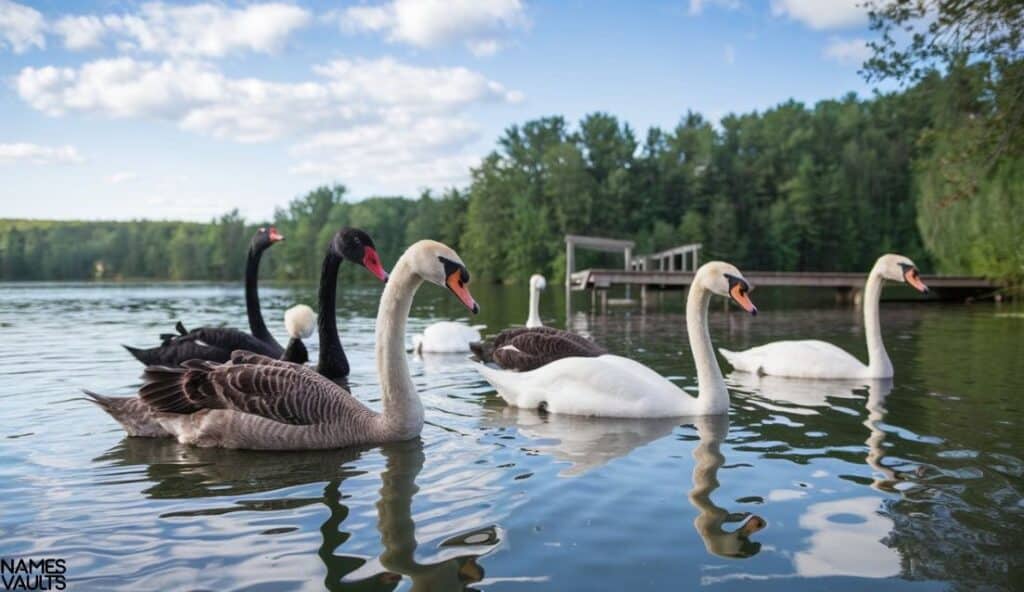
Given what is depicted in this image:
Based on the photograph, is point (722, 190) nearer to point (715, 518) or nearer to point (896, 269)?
point (896, 269)

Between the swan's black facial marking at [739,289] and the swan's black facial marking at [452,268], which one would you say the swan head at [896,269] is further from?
the swan's black facial marking at [452,268]

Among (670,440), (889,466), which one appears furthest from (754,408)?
(889,466)

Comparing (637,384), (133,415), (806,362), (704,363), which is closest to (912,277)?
(806,362)

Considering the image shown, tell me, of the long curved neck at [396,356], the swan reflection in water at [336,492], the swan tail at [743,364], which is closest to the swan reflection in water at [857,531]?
the swan reflection in water at [336,492]

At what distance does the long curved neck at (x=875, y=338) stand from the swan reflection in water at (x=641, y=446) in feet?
12.0

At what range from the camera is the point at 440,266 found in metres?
5.73

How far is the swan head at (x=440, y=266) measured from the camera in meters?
5.62

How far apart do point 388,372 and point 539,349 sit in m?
3.58

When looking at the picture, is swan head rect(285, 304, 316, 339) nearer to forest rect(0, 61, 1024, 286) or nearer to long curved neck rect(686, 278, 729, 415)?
long curved neck rect(686, 278, 729, 415)

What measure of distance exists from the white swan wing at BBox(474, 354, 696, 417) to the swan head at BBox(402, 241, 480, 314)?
7.51 ft

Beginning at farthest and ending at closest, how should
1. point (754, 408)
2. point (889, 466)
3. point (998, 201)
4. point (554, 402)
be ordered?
point (998, 201) → point (754, 408) → point (554, 402) → point (889, 466)

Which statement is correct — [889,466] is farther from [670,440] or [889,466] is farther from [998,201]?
[998,201]

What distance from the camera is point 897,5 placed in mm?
18391

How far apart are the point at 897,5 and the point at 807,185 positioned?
5938 cm
